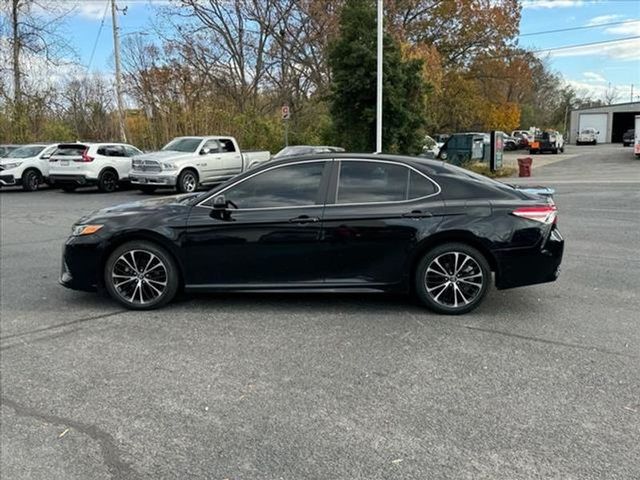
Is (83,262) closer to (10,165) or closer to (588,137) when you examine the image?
(10,165)

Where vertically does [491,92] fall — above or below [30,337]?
above

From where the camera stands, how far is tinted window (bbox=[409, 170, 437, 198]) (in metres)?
5.26

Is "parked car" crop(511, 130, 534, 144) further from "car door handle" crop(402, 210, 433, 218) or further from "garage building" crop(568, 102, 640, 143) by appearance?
"car door handle" crop(402, 210, 433, 218)

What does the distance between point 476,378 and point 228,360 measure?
186 centimetres

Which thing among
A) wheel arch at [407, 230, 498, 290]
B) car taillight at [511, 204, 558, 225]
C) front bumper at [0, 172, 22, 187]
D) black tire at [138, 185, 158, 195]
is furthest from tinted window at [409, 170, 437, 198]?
front bumper at [0, 172, 22, 187]

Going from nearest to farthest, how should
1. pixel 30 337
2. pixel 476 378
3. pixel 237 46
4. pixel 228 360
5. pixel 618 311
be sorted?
pixel 476 378
pixel 228 360
pixel 30 337
pixel 618 311
pixel 237 46

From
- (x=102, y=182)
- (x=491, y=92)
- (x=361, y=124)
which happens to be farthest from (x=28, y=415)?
(x=491, y=92)

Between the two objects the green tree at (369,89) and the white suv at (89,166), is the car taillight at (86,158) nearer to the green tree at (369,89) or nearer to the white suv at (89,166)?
the white suv at (89,166)

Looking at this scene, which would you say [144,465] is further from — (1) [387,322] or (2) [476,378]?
(1) [387,322]

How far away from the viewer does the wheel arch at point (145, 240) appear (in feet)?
17.6

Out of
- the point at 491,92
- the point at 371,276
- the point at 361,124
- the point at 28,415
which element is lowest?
the point at 28,415

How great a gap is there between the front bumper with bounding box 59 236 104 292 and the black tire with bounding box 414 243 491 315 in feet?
10.3

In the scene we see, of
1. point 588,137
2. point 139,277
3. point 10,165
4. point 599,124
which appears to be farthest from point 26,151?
→ point 599,124

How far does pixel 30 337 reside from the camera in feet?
15.9
